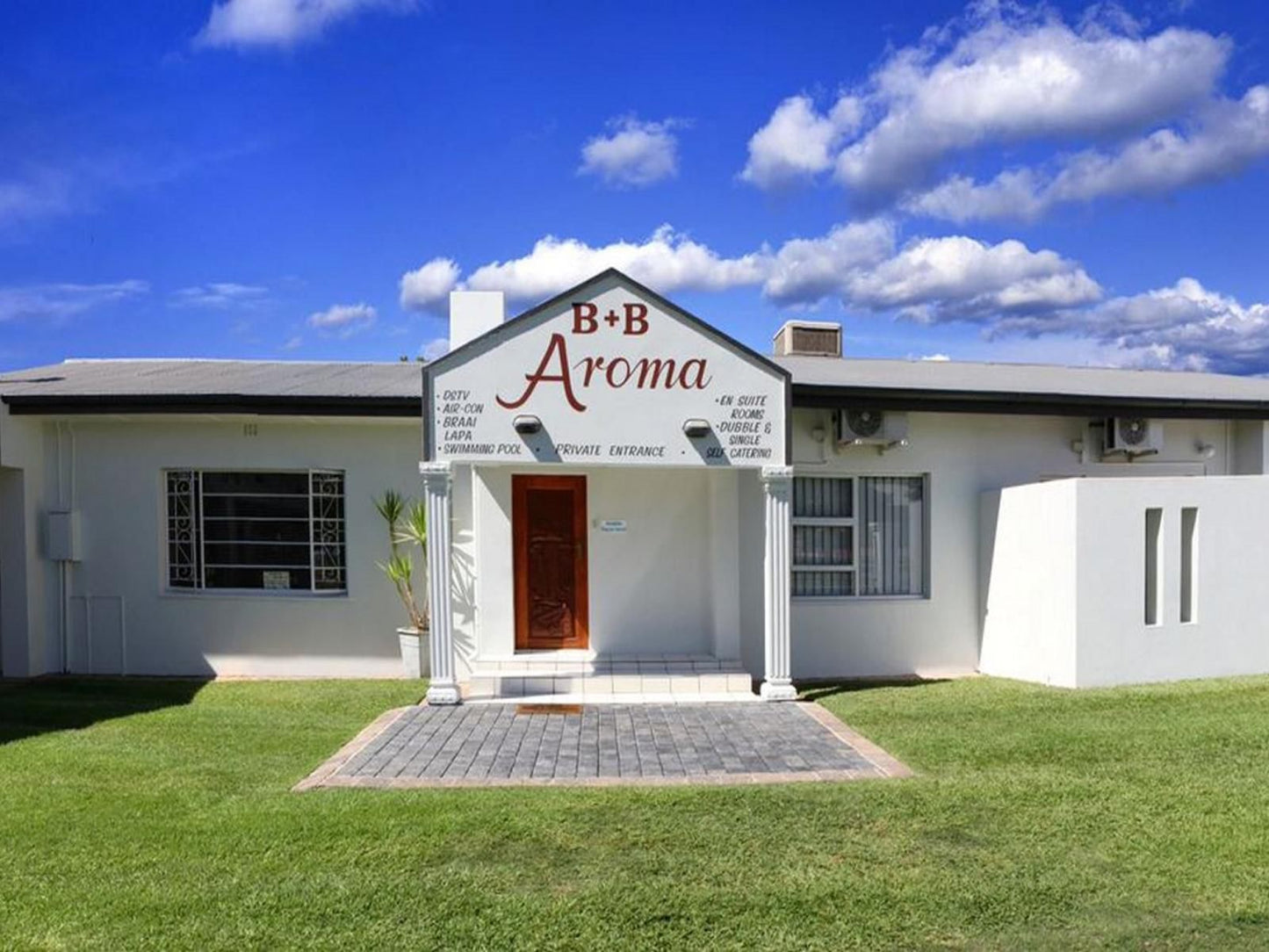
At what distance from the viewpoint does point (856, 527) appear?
11.3 meters

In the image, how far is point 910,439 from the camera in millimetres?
11227

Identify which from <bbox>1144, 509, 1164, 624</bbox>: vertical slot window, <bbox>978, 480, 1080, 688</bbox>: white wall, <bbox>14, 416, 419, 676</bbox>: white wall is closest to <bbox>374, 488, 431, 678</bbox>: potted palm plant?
<bbox>14, 416, 419, 676</bbox>: white wall

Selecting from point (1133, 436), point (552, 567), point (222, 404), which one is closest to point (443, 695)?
point (552, 567)

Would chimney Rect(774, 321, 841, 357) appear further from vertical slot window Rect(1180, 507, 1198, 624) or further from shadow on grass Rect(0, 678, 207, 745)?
shadow on grass Rect(0, 678, 207, 745)

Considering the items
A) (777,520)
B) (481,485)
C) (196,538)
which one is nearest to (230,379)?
(196,538)

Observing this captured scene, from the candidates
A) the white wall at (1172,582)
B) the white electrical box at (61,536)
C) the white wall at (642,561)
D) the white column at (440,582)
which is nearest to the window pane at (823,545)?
the white wall at (642,561)

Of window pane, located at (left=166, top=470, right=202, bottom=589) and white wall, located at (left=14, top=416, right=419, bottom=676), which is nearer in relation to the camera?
white wall, located at (left=14, top=416, right=419, bottom=676)

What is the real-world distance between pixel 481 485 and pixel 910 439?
5826 mm

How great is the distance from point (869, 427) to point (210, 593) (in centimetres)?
918

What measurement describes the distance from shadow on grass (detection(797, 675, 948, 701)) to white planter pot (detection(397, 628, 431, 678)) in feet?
15.9

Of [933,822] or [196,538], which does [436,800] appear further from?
[196,538]

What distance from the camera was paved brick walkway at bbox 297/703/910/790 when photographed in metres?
6.70

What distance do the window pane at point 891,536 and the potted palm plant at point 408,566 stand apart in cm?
595

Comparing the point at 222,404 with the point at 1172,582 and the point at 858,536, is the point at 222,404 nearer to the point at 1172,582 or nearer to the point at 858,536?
the point at 858,536
